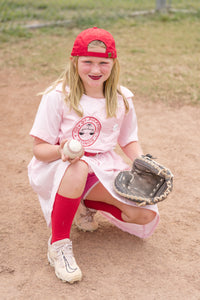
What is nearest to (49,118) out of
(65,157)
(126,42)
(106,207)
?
(65,157)

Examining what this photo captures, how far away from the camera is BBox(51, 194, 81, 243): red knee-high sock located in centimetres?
199

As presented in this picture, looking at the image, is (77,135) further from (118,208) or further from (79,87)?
(118,208)

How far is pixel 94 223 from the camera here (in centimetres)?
238

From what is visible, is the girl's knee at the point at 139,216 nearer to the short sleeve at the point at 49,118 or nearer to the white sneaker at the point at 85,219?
the white sneaker at the point at 85,219

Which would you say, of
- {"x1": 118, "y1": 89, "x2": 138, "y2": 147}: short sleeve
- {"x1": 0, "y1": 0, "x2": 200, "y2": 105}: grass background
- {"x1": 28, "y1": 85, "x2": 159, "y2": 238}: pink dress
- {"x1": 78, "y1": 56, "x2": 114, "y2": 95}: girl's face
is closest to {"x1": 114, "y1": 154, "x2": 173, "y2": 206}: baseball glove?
{"x1": 28, "y1": 85, "x2": 159, "y2": 238}: pink dress

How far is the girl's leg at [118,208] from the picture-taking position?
2150 millimetres

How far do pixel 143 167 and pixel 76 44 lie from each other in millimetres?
623

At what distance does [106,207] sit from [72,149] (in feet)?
1.52

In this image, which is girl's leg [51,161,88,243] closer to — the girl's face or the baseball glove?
the baseball glove

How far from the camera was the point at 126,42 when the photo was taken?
5586 mm

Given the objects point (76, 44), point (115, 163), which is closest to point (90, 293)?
point (115, 163)

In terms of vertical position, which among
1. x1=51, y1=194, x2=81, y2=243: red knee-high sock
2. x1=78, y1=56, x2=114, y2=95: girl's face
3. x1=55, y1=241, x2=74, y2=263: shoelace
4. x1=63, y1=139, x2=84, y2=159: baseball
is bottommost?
x1=55, y1=241, x2=74, y2=263: shoelace

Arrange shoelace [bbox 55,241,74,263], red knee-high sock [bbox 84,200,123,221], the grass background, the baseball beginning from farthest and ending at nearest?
the grass background → red knee-high sock [bbox 84,200,123,221] → shoelace [bbox 55,241,74,263] → the baseball

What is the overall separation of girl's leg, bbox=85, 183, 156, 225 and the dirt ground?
16 centimetres
